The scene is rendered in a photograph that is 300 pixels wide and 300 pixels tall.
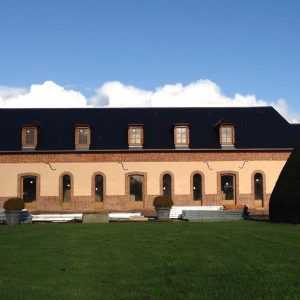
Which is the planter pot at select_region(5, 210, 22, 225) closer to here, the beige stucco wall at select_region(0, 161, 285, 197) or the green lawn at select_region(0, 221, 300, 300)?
the green lawn at select_region(0, 221, 300, 300)

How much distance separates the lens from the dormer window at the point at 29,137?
34469 mm

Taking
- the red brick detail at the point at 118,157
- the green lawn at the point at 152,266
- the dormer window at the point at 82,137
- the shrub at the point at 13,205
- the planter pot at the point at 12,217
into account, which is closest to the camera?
the green lawn at the point at 152,266

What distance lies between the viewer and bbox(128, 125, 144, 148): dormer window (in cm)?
3464

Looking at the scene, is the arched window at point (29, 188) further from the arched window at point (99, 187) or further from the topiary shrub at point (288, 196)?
the topiary shrub at point (288, 196)

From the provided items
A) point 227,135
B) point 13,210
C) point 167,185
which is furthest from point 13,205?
point 227,135

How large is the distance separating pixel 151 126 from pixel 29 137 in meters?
8.90

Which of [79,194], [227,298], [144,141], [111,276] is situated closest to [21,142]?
[79,194]

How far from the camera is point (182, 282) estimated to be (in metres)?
8.58

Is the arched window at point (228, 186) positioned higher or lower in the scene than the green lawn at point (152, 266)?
higher

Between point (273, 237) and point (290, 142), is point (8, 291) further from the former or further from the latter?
point (290, 142)

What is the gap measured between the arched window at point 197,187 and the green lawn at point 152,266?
1835 cm

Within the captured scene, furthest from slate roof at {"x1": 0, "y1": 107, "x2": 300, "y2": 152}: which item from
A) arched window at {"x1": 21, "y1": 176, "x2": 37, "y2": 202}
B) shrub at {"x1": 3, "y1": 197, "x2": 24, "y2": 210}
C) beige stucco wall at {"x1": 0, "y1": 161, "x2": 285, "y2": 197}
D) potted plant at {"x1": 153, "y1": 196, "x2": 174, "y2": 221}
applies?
shrub at {"x1": 3, "y1": 197, "x2": 24, "y2": 210}

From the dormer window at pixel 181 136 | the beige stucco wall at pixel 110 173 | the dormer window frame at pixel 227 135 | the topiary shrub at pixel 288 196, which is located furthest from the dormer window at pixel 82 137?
the topiary shrub at pixel 288 196

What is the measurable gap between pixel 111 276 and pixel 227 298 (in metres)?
2.70
